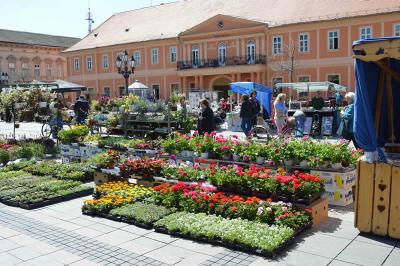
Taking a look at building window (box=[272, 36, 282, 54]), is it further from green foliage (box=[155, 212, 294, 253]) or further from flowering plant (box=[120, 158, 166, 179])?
green foliage (box=[155, 212, 294, 253])

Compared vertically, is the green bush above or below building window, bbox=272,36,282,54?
below

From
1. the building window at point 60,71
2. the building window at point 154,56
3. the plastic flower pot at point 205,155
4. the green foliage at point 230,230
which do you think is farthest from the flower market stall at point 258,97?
the building window at point 60,71

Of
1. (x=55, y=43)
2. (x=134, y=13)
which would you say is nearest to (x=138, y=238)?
(x=134, y=13)

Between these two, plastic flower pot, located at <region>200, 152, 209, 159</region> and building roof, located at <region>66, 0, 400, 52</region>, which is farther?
building roof, located at <region>66, 0, 400, 52</region>

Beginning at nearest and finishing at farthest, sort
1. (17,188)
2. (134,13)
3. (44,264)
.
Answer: (44,264)
(17,188)
(134,13)

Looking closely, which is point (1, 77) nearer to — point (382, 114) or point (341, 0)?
point (341, 0)

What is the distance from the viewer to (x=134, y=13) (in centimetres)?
5247

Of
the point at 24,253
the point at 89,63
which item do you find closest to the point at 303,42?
the point at 89,63

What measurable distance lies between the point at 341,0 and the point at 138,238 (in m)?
33.8

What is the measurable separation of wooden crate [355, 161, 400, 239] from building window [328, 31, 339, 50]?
30747 mm

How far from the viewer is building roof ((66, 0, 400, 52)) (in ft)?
113

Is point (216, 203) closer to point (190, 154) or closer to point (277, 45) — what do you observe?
point (190, 154)

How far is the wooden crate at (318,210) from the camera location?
22.3 ft

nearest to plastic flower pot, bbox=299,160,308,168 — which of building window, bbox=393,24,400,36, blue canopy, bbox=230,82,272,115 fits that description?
blue canopy, bbox=230,82,272,115
